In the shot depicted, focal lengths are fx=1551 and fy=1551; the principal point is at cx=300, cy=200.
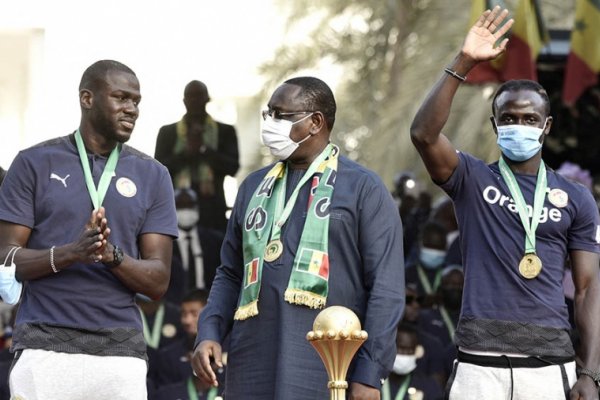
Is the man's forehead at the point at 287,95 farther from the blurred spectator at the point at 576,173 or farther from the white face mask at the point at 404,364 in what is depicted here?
the blurred spectator at the point at 576,173

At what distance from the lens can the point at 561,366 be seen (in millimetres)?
7457

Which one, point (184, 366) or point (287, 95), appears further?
point (184, 366)

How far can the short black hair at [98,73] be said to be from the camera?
7207 millimetres

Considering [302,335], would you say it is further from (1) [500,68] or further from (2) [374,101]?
(2) [374,101]

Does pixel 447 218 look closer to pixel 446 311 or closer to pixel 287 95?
pixel 446 311

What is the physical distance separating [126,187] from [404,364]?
18.0 feet

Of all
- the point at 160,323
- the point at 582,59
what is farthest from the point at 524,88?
the point at 582,59

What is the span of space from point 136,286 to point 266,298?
0.60 m

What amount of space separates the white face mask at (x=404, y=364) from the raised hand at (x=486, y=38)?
5.36m

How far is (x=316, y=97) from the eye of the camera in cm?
717

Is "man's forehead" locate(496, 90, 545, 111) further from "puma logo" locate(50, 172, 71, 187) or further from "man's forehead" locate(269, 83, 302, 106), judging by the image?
"puma logo" locate(50, 172, 71, 187)

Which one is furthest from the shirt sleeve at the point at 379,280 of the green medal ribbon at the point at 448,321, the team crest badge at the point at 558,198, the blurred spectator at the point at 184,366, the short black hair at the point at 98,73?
the green medal ribbon at the point at 448,321

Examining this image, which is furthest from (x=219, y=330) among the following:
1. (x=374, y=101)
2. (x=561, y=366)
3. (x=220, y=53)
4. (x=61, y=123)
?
(x=374, y=101)

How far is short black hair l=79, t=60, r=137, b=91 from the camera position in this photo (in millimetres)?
7207
